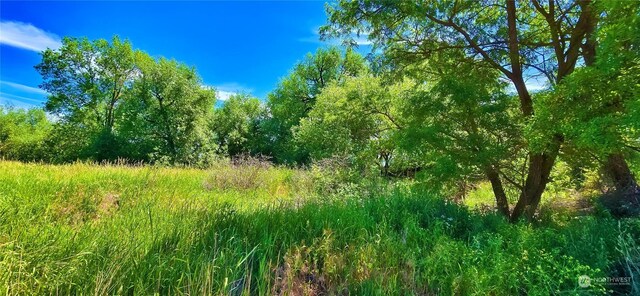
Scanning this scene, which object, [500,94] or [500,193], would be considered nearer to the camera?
[500,94]

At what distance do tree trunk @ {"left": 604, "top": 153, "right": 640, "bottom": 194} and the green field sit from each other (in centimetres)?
177

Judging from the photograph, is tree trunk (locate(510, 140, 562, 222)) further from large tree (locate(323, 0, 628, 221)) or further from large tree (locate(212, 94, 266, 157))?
large tree (locate(212, 94, 266, 157))

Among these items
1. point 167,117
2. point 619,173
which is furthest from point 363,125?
point 167,117

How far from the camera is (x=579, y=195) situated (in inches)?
277

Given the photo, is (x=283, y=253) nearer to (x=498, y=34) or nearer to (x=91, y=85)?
(x=498, y=34)

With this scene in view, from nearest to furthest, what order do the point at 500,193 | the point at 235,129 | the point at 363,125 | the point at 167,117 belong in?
the point at 500,193, the point at 363,125, the point at 167,117, the point at 235,129

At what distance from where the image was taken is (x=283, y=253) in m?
2.91

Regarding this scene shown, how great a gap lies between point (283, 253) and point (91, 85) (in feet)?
94.3

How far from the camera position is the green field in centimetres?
203

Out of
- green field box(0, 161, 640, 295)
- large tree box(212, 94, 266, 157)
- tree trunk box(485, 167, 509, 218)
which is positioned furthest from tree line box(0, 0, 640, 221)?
large tree box(212, 94, 266, 157)

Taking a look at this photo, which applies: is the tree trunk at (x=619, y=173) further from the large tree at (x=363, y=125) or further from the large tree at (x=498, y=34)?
the large tree at (x=363, y=125)

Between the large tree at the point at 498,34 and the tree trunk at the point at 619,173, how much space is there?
1.00m

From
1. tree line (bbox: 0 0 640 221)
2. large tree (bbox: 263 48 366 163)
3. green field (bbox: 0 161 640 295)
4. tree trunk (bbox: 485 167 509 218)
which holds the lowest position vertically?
green field (bbox: 0 161 640 295)

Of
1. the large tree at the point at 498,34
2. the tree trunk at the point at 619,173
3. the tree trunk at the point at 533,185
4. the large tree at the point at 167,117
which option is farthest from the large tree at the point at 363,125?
the large tree at the point at 167,117
